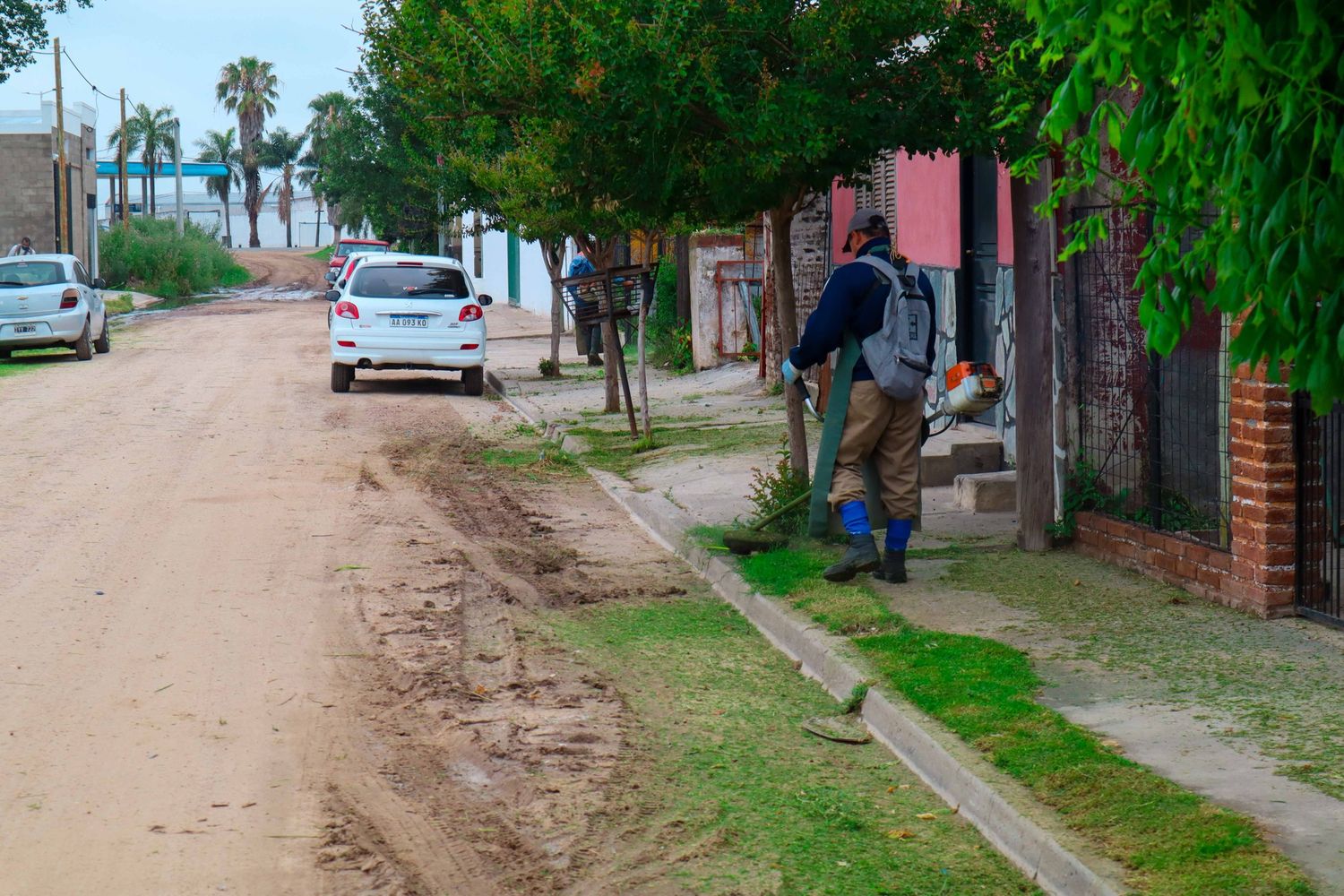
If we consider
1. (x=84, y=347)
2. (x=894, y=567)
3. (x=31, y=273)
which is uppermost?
(x=31, y=273)

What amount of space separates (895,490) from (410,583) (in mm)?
2696

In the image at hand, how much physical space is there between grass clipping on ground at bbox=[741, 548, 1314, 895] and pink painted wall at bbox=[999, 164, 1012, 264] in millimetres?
5021

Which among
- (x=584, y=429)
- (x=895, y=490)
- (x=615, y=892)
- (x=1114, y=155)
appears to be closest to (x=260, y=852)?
(x=615, y=892)

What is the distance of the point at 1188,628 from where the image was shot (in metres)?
6.83

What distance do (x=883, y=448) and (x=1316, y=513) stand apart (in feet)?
6.97

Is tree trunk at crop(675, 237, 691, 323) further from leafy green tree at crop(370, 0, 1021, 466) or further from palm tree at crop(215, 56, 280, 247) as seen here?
palm tree at crop(215, 56, 280, 247)

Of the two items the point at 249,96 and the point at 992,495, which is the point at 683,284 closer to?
the point at 992,495

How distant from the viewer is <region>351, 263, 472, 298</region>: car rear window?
62.5 feet

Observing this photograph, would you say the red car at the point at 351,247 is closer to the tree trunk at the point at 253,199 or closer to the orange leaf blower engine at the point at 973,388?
the orange leaf blower engine at the point at 973,388

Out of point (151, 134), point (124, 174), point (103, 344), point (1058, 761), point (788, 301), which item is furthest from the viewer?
point (151, 134)

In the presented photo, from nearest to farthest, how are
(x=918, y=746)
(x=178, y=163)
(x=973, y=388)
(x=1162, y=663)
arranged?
(x=918, y=746)
(x=1162, y=663)
(x=973, y=388)
(x=178, y=163)

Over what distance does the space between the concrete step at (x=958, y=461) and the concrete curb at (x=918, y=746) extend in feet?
8.34

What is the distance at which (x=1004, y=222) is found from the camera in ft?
39.1

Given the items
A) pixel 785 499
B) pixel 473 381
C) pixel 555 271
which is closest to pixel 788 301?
pixel 785 499
